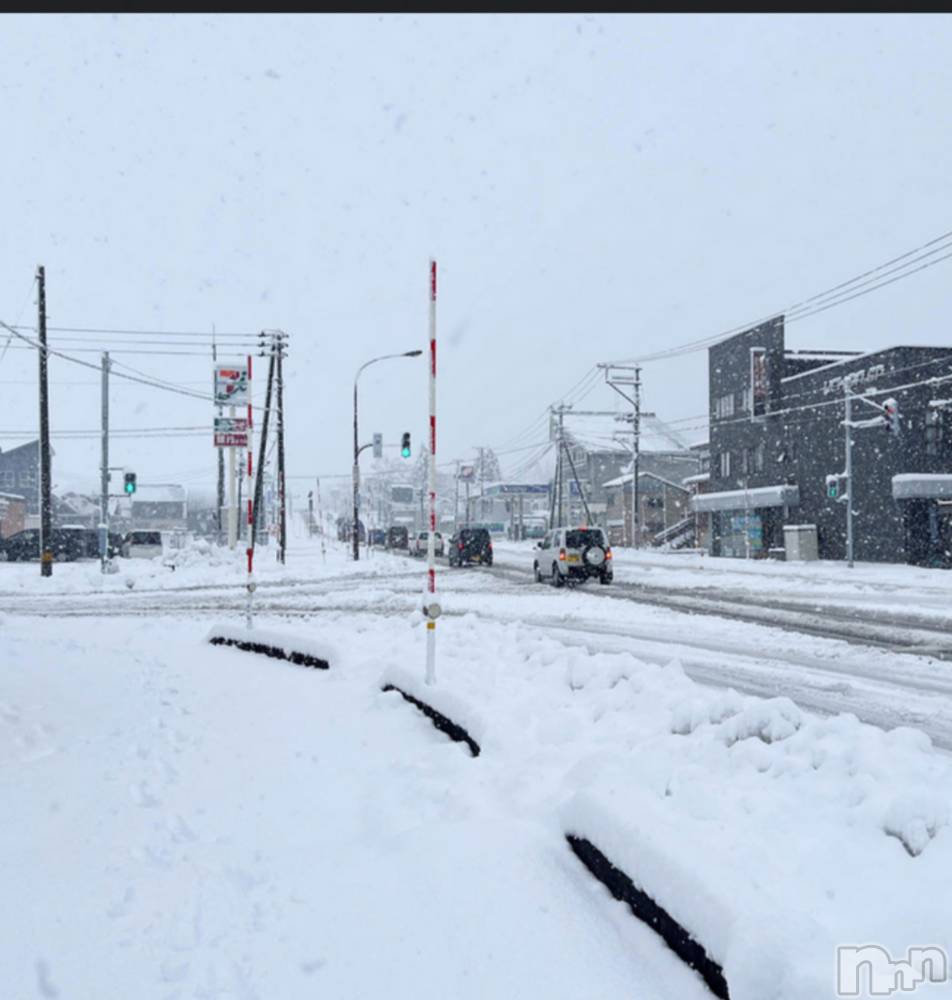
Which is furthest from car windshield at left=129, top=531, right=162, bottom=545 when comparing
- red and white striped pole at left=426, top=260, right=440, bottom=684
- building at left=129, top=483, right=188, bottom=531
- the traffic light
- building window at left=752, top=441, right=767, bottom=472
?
building at left=129, top=483, right=188, bottom=531

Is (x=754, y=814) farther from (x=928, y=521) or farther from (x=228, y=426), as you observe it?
(x=928, y=521)

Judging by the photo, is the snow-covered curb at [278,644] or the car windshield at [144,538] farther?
the car windshield at [144,538]

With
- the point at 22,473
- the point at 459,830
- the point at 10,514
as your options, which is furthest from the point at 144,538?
the point at 459,830

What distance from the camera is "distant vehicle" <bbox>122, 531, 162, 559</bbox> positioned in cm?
4672

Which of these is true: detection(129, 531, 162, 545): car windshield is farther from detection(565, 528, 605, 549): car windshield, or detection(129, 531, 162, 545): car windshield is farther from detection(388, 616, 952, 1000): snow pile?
detection(388, 616, 952, 1000): snow pile

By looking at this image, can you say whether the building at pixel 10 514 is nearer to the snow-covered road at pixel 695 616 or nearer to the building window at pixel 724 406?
the snow-covered road at pixel 695 616

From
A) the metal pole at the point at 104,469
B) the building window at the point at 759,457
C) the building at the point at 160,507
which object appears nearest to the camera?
the metal pole at the point at 104,469

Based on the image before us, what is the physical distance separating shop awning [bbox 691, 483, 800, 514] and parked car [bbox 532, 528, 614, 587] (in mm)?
19582

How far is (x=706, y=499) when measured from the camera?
48.6 meters

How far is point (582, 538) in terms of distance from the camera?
84.2 ft

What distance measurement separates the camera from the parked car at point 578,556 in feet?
82.6

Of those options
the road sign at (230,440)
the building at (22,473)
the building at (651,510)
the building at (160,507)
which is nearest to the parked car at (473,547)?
the road sign at (230,440)

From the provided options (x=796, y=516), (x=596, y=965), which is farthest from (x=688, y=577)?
(x=596, y=965)

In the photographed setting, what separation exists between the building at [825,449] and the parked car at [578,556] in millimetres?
15309
